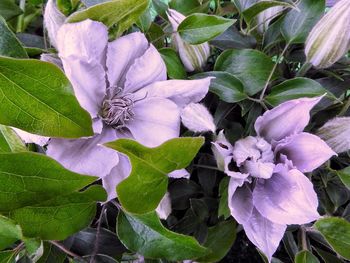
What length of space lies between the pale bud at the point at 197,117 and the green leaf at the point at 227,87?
32mm

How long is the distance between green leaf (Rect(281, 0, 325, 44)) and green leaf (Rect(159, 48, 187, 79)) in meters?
0.09

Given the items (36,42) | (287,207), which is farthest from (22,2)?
(287,207)

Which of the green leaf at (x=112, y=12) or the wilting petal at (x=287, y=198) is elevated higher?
the green leaf at (x=112, y=12)

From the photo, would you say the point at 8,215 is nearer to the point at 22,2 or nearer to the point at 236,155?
the point at 236,155

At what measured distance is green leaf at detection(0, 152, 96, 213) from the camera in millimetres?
272

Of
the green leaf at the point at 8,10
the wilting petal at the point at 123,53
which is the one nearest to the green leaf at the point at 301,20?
the wilting petal at the point at 123,53

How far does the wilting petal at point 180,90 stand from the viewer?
344 mm

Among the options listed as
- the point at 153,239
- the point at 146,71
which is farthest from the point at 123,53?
the point at 153,239

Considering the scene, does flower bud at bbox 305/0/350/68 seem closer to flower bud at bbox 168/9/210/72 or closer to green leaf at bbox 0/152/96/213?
flower bud at bbox 168/9/210/72

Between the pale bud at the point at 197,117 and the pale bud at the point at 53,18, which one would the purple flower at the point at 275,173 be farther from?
the pale bud at the point at 53,18

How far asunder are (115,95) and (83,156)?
64 mm

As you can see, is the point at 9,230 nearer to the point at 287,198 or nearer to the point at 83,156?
the point at 83,156

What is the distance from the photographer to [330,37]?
0.37 m

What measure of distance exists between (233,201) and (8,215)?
145 millimetres
